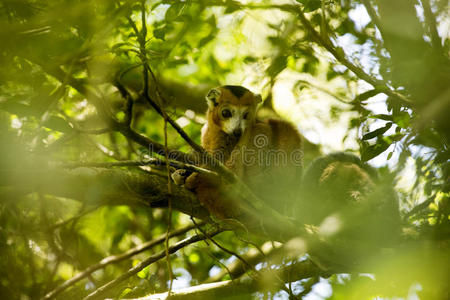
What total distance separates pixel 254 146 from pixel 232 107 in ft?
2.86

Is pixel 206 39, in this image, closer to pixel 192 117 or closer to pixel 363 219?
pixel 192 117

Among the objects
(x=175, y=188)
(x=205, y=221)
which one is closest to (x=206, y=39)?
(x=175, y=188)

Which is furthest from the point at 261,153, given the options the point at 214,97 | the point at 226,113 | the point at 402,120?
the point at 402,120

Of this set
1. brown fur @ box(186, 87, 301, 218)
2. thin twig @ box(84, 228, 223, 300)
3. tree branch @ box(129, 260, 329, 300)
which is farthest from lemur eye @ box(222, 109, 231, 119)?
tree branch @ box(129, 260, 329, 300)

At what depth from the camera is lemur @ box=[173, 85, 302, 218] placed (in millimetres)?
A: 6637

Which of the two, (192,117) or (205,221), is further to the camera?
(192,117)

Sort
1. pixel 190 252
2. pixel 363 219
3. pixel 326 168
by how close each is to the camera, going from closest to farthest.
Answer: pixel 363 219 < pixel 326 168 < pixel 190 252

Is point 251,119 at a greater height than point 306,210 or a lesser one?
greater

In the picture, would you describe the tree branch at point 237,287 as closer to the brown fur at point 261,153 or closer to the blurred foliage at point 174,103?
the blurred foliage at point 174,103

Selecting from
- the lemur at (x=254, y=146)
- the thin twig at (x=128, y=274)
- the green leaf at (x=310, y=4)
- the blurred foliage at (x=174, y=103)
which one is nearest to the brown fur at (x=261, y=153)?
the lemur at (x=254, y=146)

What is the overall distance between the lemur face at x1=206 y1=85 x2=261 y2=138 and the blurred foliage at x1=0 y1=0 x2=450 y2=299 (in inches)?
22.7

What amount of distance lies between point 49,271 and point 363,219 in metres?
5.53

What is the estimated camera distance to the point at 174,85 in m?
9.08

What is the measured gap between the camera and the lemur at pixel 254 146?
664 cm
